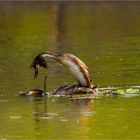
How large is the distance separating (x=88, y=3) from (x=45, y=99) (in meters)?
55.0

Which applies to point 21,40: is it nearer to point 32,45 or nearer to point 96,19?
point 32,45

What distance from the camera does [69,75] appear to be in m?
23.7

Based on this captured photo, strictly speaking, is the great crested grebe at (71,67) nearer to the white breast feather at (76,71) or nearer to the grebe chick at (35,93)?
the white breast feather at (76,71)

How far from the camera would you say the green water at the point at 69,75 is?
16250 mm

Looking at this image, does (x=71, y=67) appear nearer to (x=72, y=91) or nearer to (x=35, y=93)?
(x=72, y=91)

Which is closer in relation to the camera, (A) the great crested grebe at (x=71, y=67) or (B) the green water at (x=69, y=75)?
(B) the green water at (x=69, y=75)

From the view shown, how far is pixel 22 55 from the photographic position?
30.7m

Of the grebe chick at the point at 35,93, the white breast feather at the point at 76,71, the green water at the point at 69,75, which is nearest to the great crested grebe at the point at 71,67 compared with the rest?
the white breast feather at the point at 76,71

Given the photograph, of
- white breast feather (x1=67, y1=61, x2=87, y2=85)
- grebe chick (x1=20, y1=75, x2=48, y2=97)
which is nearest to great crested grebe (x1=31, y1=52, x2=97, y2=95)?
white breast feather (x1=67, y1=61, x2=87, y2=85)

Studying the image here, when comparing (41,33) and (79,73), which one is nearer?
(79,73)

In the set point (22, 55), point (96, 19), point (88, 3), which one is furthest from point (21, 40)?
point (88, 3)

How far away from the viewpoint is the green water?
53.3 ft

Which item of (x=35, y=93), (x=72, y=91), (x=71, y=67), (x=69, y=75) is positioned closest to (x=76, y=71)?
(x=71, y=67)

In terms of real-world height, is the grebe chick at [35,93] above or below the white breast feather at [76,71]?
below
